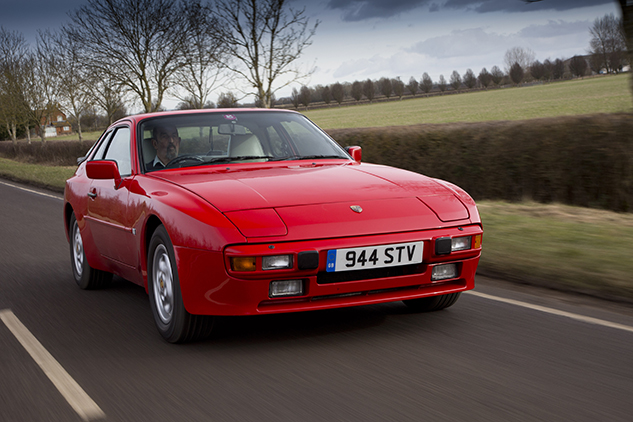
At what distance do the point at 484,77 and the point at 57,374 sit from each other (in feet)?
443

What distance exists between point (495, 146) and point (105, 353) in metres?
9.50

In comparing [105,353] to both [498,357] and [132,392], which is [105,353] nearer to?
[132,392]

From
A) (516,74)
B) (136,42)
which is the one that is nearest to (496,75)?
(516,74)

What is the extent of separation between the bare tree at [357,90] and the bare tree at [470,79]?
68.7 feet

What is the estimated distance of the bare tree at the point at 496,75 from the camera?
132m

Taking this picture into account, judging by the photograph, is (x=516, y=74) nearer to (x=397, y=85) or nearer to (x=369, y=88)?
(x=397, y=85)

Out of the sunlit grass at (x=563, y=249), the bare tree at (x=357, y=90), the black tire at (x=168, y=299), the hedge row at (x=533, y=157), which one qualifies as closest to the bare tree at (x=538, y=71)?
the bare tree at (x=357, y=90)

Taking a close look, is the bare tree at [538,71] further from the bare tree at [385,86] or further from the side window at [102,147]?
the side window at [102,147]

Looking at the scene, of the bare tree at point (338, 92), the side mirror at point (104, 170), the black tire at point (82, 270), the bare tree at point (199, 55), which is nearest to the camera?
the side mirror at point (104, 170)

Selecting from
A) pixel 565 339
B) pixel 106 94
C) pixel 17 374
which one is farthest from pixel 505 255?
pixel 106 94

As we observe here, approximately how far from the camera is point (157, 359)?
13.2 ft

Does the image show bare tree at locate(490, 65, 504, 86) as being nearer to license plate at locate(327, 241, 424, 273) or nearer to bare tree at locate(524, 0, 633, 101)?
bare tree at locate(524, 0, 633, 101)

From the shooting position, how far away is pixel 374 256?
3.95 m

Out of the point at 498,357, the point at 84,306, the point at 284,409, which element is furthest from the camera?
the point at 84,306
